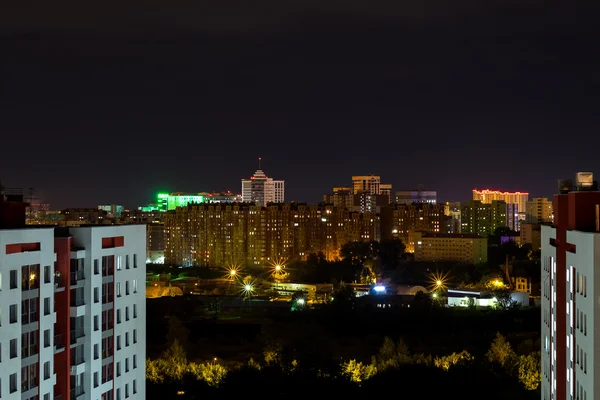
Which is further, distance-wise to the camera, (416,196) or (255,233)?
(416,196)

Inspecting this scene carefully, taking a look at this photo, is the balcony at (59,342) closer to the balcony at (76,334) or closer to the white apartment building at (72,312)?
the white apartment building at (72,312)

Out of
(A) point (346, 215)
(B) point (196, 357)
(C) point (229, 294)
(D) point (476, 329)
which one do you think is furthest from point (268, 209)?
(B) point (196, 357)

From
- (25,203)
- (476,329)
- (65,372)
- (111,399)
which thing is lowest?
(476,329)

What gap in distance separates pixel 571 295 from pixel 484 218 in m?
38.1

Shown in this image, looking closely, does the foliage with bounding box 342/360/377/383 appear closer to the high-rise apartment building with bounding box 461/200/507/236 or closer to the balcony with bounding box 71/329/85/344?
the balcony with bounding box 71/329/85/344

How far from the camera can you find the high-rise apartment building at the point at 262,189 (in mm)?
53594

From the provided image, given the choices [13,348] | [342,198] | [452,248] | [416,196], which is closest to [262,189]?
[342,198]

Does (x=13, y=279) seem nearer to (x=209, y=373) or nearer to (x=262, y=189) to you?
(x=209, y=373)

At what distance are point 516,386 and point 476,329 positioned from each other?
597cm

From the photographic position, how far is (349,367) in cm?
1177

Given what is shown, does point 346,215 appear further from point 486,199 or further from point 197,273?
point 486,199

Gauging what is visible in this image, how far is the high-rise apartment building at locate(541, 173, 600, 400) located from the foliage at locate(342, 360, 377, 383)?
5.66 meters

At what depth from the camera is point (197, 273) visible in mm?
30109

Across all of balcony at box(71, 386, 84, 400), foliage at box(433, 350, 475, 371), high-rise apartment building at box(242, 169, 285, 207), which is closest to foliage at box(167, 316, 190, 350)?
foliage at box(433, 350, 475, 371)
